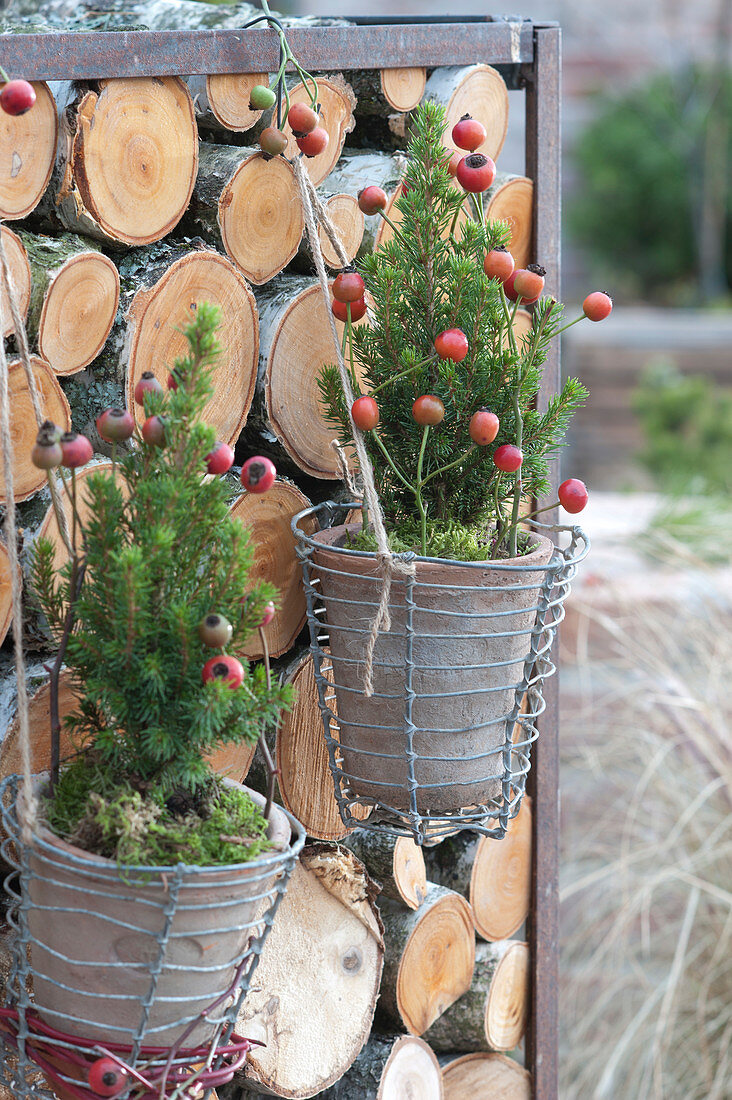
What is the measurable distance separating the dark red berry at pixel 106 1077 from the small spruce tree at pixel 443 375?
472 millimetres

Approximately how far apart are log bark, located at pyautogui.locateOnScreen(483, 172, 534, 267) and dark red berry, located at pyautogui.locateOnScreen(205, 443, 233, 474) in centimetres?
57

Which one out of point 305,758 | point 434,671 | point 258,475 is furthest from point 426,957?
point 258,475

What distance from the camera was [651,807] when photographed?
205 cm

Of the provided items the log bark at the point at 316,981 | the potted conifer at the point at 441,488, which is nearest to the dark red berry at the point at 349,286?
the potted conifer at the point at 441,488

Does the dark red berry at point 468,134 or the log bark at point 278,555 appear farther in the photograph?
the log bark at point 278,555

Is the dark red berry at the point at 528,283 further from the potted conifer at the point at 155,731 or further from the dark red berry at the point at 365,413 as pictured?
the potted conifer at the point at 155,731

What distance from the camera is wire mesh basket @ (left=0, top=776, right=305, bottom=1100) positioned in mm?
816

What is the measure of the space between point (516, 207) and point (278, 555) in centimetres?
52

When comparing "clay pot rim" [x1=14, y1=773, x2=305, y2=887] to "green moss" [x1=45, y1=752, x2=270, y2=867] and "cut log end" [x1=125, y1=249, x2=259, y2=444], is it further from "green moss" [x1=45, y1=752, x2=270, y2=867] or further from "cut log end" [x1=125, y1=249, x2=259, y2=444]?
"cut log end" [x1=125, y1=249, x2=259, y2=444]

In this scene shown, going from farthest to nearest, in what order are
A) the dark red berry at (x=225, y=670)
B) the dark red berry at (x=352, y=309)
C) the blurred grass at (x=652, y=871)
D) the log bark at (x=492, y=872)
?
the blurred grass at (x=652, y=871) → the log bark at (x=492, y=872) → the dark red berry at (x=352, y=309) → the dark red berry at (x=225, y=670)

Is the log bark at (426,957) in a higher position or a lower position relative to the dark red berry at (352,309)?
lower

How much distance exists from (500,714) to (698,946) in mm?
1086

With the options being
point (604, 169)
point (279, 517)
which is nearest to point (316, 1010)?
point (279, 517)

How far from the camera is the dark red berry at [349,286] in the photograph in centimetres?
97
